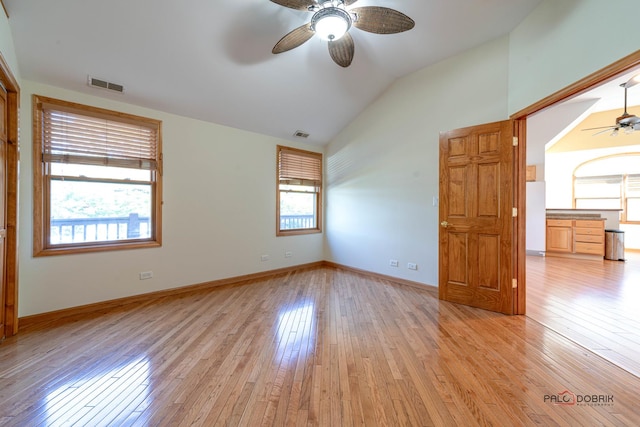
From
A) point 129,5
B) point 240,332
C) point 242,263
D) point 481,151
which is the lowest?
point 240,332

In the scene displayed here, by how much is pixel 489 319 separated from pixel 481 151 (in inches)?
76.5

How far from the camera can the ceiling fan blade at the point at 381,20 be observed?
6.69 ft

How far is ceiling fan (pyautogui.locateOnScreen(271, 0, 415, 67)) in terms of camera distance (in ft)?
6.55

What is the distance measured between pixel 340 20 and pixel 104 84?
107 inches

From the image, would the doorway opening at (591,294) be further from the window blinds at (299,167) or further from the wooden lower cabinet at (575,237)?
the window blinds at (299,167)

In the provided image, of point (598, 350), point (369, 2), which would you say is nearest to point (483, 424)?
point (598, 350)

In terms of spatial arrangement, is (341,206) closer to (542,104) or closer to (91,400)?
(542,104)

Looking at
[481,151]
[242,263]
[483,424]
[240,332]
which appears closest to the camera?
[483,424]

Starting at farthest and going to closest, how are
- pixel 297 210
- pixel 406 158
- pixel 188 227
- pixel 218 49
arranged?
1. pixel 297 210
2. pixel 406 158
3. pixel 188 227
4. pixel 218 49

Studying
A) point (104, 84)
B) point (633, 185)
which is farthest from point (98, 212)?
point (633, 185)

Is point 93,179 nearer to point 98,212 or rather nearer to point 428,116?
point 98,212

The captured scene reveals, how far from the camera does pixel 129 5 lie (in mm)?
2295

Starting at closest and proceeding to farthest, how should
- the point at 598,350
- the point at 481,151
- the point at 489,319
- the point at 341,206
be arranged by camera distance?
the point at 598,350
the point at 489,319
the point at 481,151
the point at 341,206

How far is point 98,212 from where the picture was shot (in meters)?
3.17
